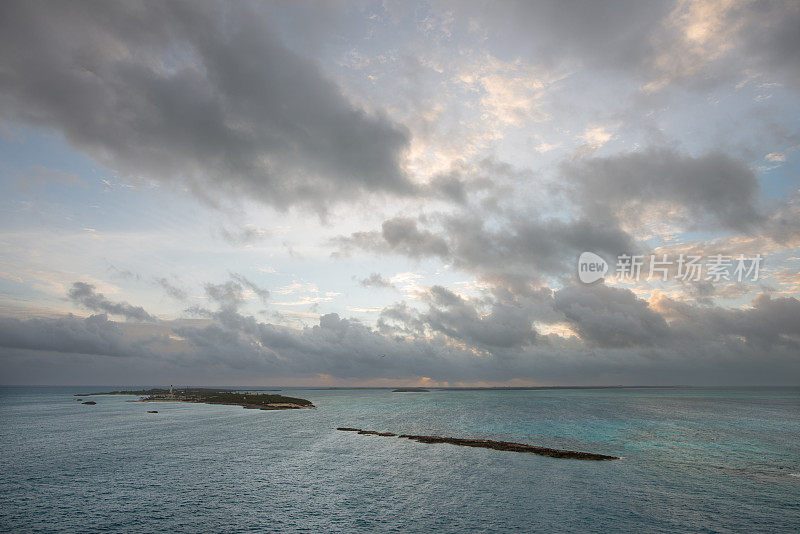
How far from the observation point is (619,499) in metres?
39.2

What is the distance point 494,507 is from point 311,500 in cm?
1851

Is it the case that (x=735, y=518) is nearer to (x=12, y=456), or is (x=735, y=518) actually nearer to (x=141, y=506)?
(x=141, y=506)

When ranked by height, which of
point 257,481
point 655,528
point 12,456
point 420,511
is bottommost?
point 12,456

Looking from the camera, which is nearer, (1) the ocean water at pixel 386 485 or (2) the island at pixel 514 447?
(1) the ocean water at pixel 386 485

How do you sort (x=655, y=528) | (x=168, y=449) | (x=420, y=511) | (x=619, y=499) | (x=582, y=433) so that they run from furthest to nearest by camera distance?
(x=582, y=433), (x=168, y=449), (x=619, y=499), (x=420, y=511), (x=655, y=528)

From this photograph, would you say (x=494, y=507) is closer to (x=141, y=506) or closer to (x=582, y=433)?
(x=141, y=506)

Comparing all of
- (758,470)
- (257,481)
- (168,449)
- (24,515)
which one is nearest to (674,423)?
(758,470)

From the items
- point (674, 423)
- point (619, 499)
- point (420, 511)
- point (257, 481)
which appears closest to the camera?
point (420, 511)

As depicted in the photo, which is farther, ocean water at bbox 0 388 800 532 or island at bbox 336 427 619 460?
island at bbox 336 427 619 460

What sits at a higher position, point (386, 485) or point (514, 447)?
point (386, 485)

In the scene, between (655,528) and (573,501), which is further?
(573,501)

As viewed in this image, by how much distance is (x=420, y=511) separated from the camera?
119ft

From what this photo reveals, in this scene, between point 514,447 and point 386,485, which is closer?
point 386,485

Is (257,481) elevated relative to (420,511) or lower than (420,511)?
lower
